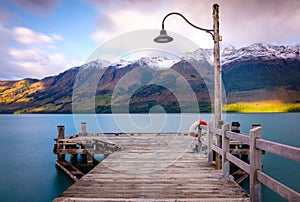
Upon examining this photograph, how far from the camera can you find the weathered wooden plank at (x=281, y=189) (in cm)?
277

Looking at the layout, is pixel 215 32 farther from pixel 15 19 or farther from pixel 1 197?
pixel 15 19

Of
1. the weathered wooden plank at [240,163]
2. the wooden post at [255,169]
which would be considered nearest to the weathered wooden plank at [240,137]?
the wooden post at [255,169]

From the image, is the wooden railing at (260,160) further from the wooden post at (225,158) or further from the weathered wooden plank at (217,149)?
the weathered wooden plank at (217,149)

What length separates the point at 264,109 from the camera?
182 m

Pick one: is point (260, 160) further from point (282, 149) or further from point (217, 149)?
point (217, 149)

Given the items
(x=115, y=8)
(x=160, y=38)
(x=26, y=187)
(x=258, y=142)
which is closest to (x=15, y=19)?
(x=115, y=8)

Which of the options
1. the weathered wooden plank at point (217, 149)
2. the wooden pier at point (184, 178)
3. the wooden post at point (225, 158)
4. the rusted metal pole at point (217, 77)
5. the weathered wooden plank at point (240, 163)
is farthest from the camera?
the rusted metal pole at point (217, 77)

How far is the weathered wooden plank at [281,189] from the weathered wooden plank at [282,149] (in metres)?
0.38

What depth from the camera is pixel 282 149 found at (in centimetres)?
307

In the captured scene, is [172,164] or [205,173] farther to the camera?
[172,164]

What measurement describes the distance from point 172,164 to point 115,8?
88.8 feet

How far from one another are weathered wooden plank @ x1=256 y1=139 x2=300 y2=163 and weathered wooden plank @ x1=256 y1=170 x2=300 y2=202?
1.26ft

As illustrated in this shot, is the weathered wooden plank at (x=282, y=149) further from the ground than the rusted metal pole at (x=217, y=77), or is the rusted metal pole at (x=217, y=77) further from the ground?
the rusted metal pole at (x=217, y=77)

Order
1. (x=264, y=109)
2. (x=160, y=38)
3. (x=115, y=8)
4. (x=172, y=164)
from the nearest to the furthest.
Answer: (x=172, y=164) < (x=160, y=38) < (x=115, y=8) < (x=264, y=109)
